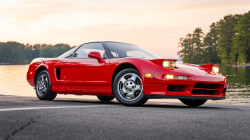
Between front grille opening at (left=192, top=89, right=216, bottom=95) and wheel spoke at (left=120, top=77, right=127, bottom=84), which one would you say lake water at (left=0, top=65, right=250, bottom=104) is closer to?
front grille opening at (left=192, top=89, right=216, bottom=95)

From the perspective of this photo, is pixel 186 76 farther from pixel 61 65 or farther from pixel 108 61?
pixel 61 65

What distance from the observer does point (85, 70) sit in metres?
6.36

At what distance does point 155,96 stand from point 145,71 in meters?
0.47

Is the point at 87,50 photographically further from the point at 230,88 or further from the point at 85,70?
the point at 230,88

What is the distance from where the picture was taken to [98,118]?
3.92 m

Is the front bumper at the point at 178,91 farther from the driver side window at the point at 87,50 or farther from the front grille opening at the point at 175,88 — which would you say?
the driver side window at the point at 87,50

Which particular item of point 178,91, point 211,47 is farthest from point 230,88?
point 211,47

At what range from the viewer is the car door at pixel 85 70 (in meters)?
6.09

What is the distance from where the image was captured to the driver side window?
21.5 feet

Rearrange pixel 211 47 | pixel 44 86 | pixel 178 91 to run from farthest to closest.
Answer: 1. pixel 211 47
2. pixel 44 86
3. pixel 178 91

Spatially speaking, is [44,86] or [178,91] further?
[44,86]

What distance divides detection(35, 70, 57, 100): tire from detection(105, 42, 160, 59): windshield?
180cm

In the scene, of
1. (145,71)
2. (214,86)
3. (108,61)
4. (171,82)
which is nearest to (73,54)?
(108,61)

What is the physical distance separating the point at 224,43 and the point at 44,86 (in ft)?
324
